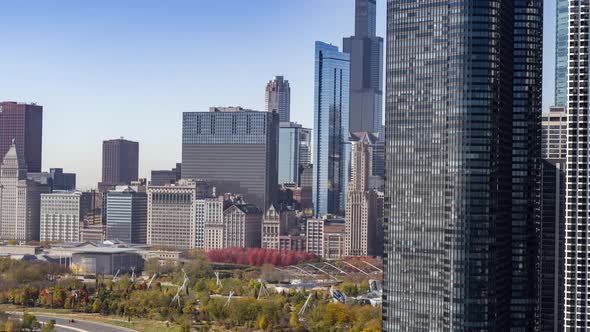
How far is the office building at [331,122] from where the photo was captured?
15475 cm

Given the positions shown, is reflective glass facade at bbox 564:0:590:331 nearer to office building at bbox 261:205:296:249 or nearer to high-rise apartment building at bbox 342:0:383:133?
office building at bbox 261:205:296:249

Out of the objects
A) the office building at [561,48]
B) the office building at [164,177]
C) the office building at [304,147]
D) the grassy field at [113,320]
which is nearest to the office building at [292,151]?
the office building at [304,147]

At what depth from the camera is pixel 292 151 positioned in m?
164

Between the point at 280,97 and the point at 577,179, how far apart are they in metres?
123

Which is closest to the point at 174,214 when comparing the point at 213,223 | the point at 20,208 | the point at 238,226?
the point at 213,223

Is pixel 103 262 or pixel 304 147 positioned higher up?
pixel 304 147

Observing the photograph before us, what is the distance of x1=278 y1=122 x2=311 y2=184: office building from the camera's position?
6442 inches

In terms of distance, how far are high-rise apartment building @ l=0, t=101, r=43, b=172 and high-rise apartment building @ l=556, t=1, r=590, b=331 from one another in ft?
339

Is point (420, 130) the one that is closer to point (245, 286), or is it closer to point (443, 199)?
point (443, 199)

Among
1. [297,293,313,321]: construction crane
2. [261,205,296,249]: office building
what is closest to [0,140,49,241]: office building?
[261,205,296,249]: office building

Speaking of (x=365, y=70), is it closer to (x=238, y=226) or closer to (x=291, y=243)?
(x=291, y=243)

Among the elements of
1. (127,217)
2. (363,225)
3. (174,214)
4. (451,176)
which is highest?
(451,176)

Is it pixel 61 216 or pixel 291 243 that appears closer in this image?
pixel 291 243

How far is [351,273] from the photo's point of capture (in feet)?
312
